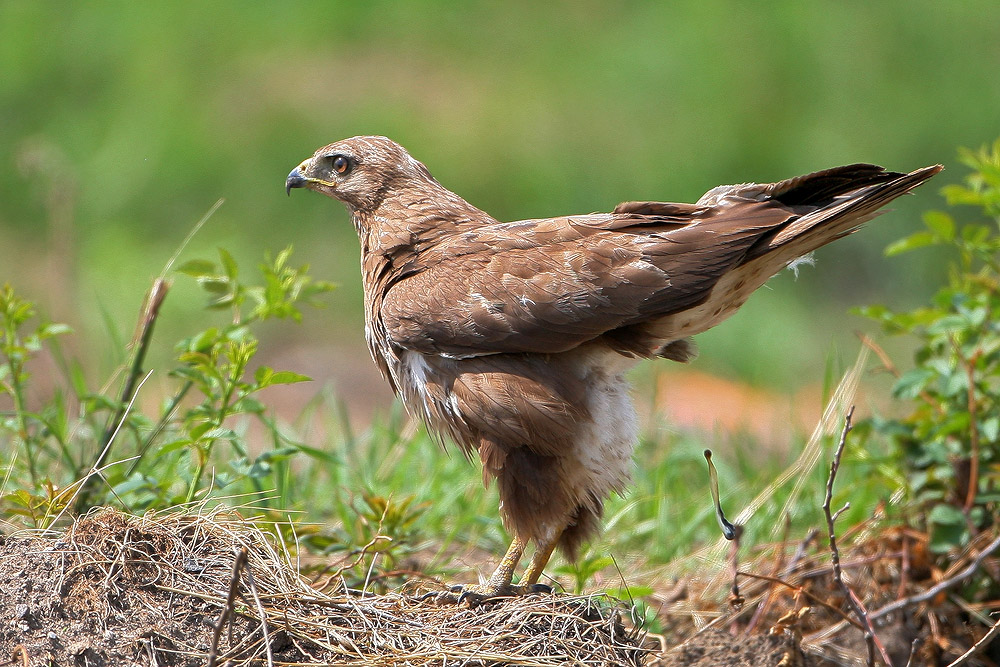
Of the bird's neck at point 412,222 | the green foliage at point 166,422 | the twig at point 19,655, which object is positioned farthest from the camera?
the bird's neck at point 412,222

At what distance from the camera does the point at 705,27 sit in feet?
34.8

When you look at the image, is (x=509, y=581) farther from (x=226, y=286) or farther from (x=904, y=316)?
(x=904, y=316)

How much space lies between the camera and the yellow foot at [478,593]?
11.2 ft

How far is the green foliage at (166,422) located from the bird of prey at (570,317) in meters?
0.46

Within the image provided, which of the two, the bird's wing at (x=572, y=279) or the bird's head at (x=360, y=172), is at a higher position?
the bird's head at (x=360, y=172)

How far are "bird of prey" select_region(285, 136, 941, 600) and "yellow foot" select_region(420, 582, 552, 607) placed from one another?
14mm

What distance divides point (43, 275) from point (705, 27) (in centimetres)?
645

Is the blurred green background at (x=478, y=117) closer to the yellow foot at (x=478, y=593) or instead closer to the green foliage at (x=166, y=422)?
the green foliage at (x=166, y=422)

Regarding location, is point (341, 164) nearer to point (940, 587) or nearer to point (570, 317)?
point (570, 317)

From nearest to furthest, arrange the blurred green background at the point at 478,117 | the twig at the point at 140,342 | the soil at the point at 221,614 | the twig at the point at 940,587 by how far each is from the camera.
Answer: the soil at the point at 221,614 → the twig at the point at 940,587 → the twig at the point at 140,342 → the blurred green background at the point at 478,117

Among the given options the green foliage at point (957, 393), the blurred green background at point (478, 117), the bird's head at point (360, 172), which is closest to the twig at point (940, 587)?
the green foliage at point (957, 393)

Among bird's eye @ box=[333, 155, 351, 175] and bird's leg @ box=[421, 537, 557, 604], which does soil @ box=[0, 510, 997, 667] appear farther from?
bird's eye @ box=[333, 155, 351, 175]

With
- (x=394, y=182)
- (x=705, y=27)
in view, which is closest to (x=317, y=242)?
(x=705, y=27)

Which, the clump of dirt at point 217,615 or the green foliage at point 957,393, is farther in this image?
the green foliage at point 957,393
